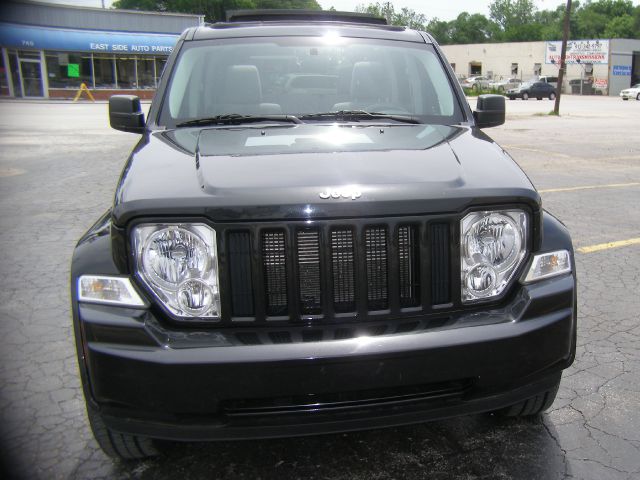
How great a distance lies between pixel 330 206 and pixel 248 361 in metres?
0.62

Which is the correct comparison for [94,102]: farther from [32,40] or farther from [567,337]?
[567,337]

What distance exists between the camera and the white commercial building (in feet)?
201

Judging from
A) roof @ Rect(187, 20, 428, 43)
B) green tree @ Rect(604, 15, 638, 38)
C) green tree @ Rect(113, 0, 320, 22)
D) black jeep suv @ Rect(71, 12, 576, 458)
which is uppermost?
green tree @ Rect(113, 0, 320, 22)

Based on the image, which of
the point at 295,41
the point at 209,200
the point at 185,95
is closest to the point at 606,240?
the point at 295,41

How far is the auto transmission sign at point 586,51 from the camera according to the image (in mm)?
61188

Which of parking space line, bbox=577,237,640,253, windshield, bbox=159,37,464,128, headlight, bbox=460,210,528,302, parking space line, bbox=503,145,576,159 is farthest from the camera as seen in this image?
parking space line, bbox=503,145,576,159

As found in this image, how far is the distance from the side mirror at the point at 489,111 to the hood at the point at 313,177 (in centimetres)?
83

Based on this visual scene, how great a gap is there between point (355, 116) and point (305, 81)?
416 mm

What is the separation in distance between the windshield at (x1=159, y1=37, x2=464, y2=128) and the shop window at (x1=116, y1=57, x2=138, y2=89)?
41548mm

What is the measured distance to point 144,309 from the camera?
88.0 inches

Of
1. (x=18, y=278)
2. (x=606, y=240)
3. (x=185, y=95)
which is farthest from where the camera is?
(x=606, y=240)

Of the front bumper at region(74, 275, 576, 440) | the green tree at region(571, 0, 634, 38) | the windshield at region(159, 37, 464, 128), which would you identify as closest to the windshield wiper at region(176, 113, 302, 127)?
the windshield at region(159, 37, 464, 128)

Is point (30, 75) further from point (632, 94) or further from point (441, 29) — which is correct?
point (441, 29)

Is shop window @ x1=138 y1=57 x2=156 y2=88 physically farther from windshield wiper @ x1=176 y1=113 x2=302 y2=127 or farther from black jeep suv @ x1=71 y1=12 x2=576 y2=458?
black jeep suv @ x1=71 y1=12 x2=576 y2=458
